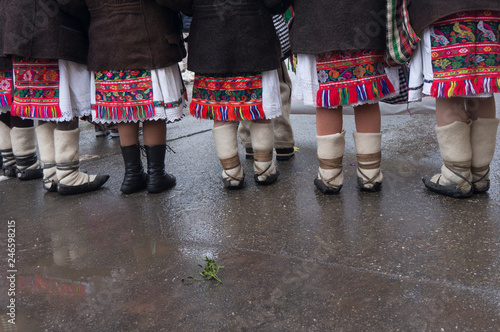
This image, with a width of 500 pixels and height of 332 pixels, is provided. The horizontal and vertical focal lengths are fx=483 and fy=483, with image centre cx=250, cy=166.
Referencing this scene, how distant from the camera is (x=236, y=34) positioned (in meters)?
2.65

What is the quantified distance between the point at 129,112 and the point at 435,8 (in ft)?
5.67

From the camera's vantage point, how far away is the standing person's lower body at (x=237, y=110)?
2.77 metres

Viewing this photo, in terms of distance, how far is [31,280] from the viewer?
2.02 meters

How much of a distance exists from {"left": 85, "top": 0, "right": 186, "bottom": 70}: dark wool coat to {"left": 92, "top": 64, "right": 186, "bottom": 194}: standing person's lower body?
0.07 m

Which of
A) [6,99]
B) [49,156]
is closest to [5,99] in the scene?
[6,99]

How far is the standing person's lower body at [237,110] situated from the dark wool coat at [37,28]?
0.82 meters

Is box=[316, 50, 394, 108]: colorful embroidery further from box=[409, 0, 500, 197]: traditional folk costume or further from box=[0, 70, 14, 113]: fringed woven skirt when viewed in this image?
box=[0, 70, 14, 113]: fringed woven skirt

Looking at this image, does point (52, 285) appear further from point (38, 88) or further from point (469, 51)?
point (469, 51)

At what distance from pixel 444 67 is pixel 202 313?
1.58 meters

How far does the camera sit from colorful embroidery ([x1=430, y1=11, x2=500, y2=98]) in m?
2.22

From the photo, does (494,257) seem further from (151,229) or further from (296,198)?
(151,229)

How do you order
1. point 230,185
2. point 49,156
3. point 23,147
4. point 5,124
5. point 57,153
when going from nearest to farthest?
point 230,185
point 57,153
point 49,156
point 23,147
point 5,124

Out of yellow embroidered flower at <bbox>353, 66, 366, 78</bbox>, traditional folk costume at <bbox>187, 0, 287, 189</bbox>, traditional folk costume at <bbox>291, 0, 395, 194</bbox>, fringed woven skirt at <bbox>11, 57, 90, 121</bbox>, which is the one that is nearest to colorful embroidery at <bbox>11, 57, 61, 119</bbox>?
fringed woven skirt at <bbox>11, 57, 90, 121</bbox>

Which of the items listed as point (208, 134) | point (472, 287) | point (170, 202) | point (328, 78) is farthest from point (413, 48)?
point (208, 134)
